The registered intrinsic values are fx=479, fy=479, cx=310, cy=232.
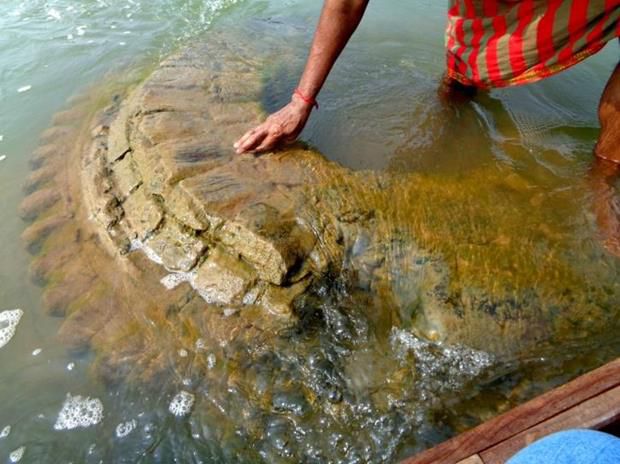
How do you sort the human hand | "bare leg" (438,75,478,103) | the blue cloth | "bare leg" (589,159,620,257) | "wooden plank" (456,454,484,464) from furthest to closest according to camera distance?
"bare leg" (438,75,478,103), the human hand, "bare leg" (589,159,620,257), "wooden plank" (456,454,484,464), the blue cloth

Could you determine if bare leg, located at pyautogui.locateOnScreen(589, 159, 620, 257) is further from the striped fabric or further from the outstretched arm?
the outstretched arm

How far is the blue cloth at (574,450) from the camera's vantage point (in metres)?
0.85

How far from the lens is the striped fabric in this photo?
2189 mm

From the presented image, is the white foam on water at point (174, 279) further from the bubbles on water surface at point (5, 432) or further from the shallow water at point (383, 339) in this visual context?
→ the bubbles on water surface at point (5, 432)

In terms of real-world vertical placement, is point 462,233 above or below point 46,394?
above

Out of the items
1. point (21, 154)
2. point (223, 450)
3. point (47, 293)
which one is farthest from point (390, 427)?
point (21, 154)

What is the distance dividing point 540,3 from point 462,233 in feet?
3.95

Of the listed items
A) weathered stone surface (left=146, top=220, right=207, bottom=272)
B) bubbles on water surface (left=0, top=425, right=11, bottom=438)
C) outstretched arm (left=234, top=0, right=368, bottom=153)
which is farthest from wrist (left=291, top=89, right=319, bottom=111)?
bubbles on water surface (left=0, top=425, right=11, bottom=438)

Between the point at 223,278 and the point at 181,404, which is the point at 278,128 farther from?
the point at 181,404

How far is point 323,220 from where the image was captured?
199cm

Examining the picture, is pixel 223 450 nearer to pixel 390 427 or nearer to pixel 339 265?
pixel 390 427

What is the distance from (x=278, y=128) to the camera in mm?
2215

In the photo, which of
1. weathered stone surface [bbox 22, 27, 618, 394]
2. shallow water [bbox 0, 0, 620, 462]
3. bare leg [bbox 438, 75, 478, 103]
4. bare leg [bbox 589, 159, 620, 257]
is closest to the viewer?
shallow water [bbox 0, 0, 620, 462]

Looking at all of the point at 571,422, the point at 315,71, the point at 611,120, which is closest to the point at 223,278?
the point at 315,71
